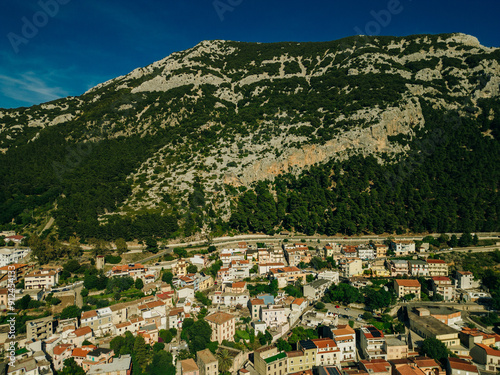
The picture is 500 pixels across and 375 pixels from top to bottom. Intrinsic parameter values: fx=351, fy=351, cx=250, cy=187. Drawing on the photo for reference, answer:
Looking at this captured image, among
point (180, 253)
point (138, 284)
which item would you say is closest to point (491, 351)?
point (138, 284)

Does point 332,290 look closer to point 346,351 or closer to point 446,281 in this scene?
point 346,351

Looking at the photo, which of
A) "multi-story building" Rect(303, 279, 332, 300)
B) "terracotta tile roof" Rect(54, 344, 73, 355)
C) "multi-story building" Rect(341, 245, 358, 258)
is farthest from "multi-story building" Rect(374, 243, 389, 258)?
"terracotta tile roof" Rect(54, 344, 73, 355)

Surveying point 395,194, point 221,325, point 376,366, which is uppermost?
point 395,194

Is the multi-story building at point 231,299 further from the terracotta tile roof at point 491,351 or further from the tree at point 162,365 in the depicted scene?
the terracotta tile roof at point 491,351

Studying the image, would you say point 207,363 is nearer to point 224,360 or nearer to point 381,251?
point 224,360

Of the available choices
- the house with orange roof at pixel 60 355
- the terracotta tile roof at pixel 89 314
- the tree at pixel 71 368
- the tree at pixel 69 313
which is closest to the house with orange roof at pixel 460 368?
the tree at pixel 71 368

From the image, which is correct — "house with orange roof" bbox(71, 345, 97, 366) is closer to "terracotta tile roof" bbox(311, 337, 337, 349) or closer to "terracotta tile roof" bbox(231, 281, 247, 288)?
"terracotta tile roof" bbox(231, 281, 247, 288)
